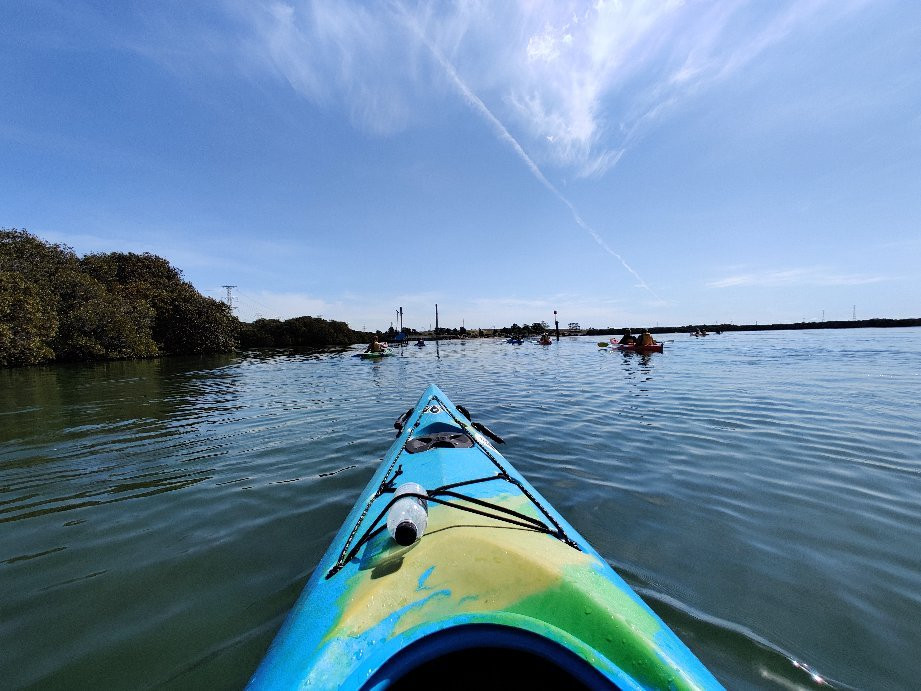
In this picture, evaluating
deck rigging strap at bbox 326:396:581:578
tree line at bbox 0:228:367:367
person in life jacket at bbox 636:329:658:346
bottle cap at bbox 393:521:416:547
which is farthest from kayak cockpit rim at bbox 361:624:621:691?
tree line at bbox 0:228:367:367

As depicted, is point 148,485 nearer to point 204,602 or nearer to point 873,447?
point 204,602

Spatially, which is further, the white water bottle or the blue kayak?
the white water bottle

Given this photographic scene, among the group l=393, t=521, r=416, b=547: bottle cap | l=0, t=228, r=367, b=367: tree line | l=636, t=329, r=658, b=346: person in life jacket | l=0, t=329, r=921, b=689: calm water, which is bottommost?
l=0, t=329, r=921, b=689: calm water

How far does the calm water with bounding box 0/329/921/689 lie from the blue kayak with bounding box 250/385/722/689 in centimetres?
111

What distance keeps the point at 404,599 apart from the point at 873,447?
8052 millimetres

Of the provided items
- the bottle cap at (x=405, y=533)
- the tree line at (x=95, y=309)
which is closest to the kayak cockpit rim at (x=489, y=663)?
the bottle cap at (x=405, y=533)

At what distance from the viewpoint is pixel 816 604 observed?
2695mm

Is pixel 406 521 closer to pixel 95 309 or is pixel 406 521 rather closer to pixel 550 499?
pixel 550 499

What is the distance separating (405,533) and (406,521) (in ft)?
0.21

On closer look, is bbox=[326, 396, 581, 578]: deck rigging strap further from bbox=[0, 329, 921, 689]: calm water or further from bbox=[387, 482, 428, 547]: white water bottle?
bbox=[0, 329, 921, 689]: calm water

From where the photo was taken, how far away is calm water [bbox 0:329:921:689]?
A: 2.38 m

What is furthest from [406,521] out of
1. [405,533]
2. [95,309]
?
[95,309]

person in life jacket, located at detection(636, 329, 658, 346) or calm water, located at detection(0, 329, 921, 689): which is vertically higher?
person in life jacket, located at detection(636, 329, 658, 346)

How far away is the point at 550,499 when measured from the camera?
14.9 ft
